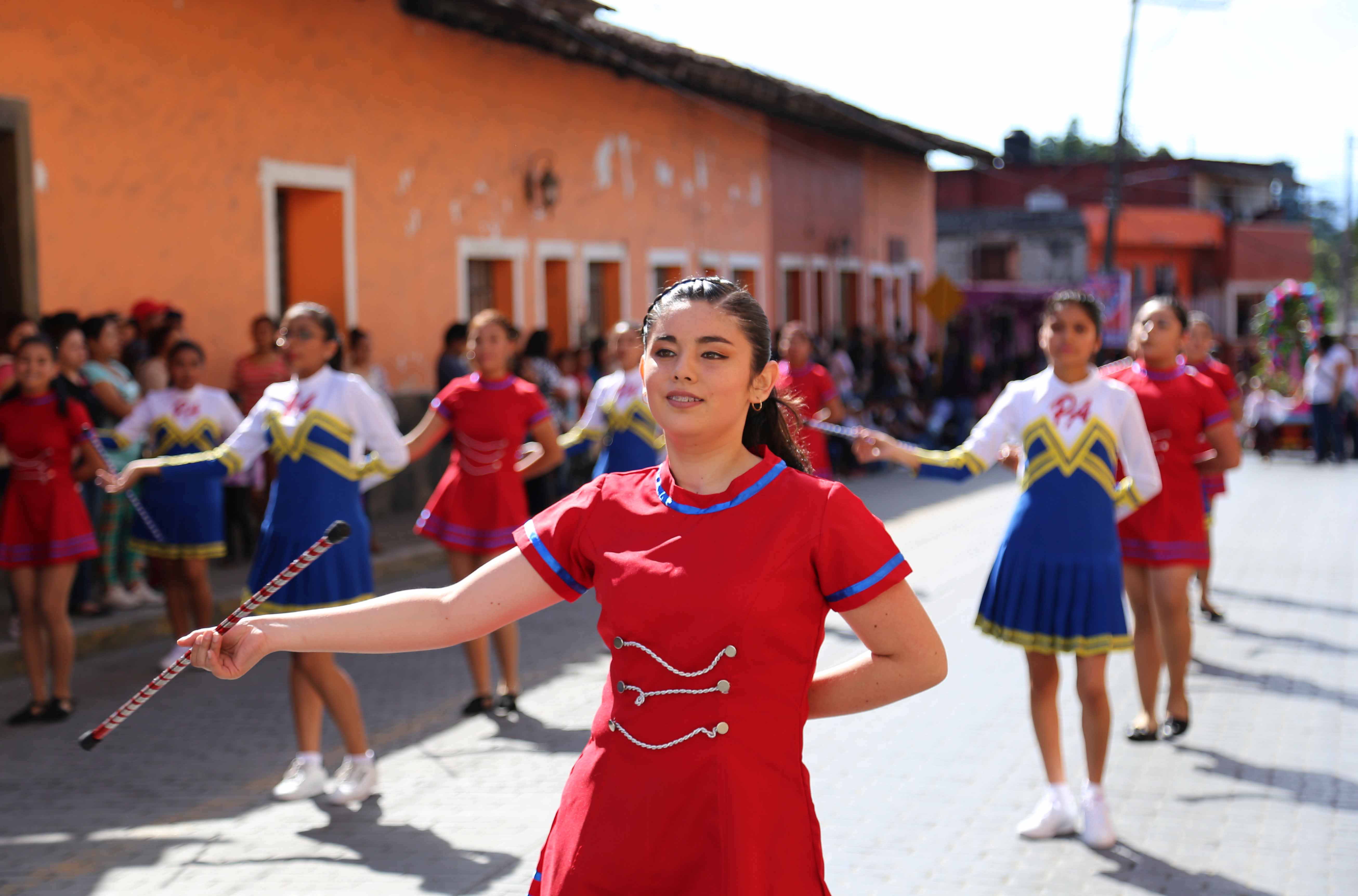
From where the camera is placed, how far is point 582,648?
9586 millimetres

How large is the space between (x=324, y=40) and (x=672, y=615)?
1303cm

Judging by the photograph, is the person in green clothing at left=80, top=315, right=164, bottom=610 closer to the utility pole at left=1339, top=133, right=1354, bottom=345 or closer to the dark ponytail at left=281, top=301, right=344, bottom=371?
the dark ponytail at left=281, top=301, right=344, bottom=371

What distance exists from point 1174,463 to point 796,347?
4337 millimetres

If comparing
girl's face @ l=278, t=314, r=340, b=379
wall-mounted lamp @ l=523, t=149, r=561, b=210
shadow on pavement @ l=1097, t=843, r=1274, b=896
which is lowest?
shadow on pavement @ l=1097, t=843, r=1274, b=896

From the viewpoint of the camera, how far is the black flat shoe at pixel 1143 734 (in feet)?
23.8

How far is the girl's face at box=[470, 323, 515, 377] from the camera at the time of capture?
786 centimetres

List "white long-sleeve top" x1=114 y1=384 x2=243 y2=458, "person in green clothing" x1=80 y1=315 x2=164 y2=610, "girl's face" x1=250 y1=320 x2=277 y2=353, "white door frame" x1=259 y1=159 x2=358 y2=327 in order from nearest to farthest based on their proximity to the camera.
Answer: "white long-sleeve top" x1=114 y1=384 x2=243 y2=458, "person in green clothing" x1=80 y1=315 x2=164 y2=610, "girl's face" x1=250 y1=320 x2=277 y2=353, "white door frame" x1=259 y1=159 x2=358 y2=327

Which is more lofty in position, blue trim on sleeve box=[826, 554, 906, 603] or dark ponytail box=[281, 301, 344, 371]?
dark ponytail box=[281, 301, 344, 371]

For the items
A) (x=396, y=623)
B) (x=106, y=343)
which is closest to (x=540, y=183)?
(x=106, y=343)

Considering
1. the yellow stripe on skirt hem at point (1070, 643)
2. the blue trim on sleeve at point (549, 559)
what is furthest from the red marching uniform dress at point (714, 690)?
the yellow stripe on skirt hem at point (1070, 643)

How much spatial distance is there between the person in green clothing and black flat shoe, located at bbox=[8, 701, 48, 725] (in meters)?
2.45

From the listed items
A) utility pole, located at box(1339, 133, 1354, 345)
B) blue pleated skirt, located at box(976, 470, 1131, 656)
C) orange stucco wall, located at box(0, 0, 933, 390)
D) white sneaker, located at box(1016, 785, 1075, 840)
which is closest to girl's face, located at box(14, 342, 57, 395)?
orange stucco wall, located at box(0, 0, 933, 390)

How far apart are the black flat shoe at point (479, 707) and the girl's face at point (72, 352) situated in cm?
333

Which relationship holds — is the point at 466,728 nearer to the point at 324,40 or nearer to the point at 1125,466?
the point at 1125,466
